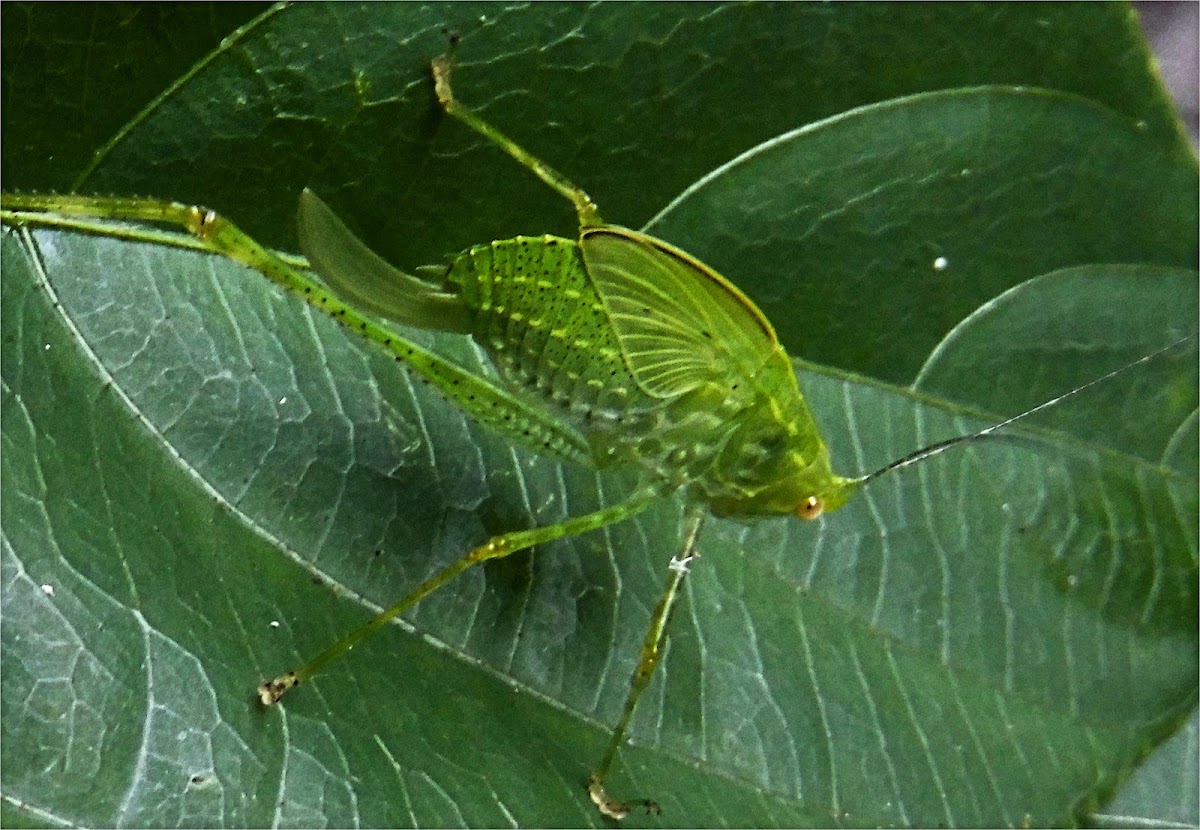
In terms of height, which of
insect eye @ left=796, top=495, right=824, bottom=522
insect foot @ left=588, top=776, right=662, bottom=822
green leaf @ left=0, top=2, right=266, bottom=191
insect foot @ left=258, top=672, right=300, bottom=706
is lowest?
insect foot @ left=588, top=776, right=662, bottom=822

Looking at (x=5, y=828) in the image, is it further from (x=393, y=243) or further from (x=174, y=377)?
(x=393, y=243)

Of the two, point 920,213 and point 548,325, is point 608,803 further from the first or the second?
point 920,213

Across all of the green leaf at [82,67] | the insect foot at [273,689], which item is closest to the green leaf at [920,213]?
the green leaf at [82,67]

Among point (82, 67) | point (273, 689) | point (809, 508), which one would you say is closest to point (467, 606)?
point (273, 689)

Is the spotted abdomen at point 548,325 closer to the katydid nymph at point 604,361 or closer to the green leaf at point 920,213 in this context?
the katydid nymph at point 604,361

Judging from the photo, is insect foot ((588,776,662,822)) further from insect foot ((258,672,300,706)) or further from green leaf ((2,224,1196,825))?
insect foot ((258,672,300,706))

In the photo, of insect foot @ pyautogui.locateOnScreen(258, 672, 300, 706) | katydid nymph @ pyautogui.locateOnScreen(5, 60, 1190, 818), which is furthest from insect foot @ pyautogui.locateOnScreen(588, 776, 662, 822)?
insect foot @ pyautogui.locateOnScreen(258, 672, 300, 706)

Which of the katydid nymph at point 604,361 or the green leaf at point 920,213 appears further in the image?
the green leaf at point 920,213

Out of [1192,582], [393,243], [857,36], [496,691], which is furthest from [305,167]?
[1192,582]
